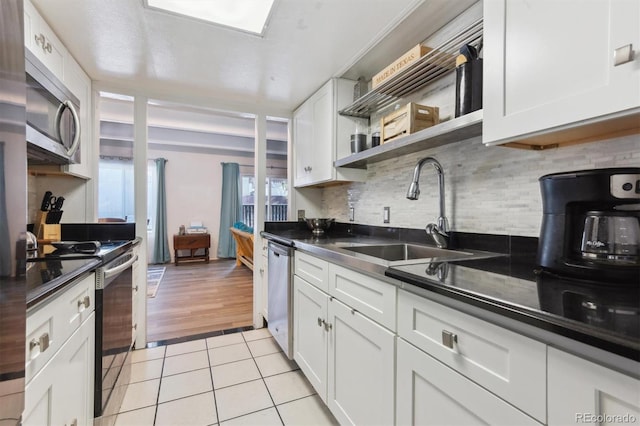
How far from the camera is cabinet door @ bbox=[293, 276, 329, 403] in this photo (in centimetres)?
148

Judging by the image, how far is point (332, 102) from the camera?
219 cm

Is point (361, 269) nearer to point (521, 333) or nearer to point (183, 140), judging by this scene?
point (521, 333)

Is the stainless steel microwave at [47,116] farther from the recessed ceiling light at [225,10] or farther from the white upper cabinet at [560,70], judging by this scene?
the white upper cabinet at [560,70]

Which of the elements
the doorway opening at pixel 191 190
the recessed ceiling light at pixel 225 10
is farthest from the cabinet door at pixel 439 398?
the doorway opening at pixel 191 190

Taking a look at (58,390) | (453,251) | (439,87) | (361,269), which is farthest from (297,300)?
(439,87)

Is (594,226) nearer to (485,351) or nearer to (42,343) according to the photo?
(485,351)

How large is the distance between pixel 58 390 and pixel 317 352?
106cm

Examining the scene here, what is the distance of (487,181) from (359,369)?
1024mm

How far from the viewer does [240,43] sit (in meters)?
1.74

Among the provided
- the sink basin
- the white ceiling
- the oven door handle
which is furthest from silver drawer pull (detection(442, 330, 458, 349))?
the white ceiling

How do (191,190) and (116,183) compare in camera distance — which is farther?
(191,190)

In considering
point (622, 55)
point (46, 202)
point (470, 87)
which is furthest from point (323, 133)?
point (46, 202)

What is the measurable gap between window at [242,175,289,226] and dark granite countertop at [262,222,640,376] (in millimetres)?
5522

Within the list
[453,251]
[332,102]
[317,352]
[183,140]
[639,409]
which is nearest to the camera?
[639,409]
